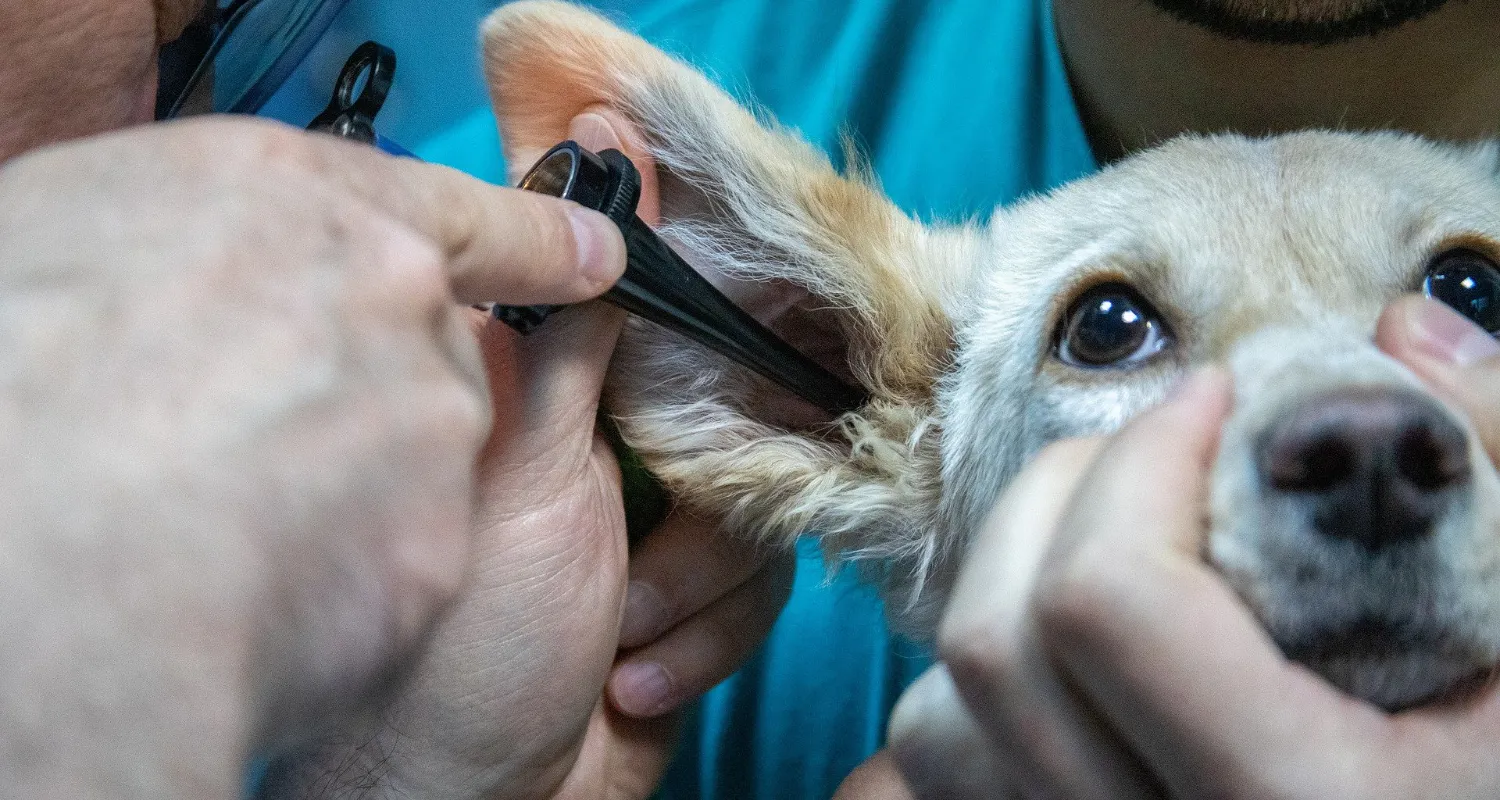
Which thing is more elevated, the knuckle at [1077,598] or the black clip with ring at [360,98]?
the knuckle at [1077,598]

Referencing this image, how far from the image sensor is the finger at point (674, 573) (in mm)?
1414

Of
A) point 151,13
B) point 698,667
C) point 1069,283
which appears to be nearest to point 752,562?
point 698,667

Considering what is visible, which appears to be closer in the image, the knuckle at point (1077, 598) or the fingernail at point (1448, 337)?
the knuckle at point (1077, 598)

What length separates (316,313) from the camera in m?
0.62

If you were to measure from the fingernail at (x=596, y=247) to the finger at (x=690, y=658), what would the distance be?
70 centimetres

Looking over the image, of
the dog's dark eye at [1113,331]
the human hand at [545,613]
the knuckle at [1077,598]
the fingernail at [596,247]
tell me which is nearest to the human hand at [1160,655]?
the knuckle at [1077,598]

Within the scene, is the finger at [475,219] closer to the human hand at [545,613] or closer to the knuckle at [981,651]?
the human hand at [545,613]

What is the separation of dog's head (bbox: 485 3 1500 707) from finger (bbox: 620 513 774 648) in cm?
6

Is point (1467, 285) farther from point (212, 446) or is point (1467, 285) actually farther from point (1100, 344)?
point (212, 446)

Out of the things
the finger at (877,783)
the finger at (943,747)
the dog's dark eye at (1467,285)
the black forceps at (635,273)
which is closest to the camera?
the finger at (943,747)

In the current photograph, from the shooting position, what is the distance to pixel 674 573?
1428 mm

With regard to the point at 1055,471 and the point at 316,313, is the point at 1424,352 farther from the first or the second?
the point at 316,313

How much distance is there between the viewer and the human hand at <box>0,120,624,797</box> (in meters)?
0.51

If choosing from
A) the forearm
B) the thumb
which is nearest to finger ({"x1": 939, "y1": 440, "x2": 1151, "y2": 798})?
the thumb
